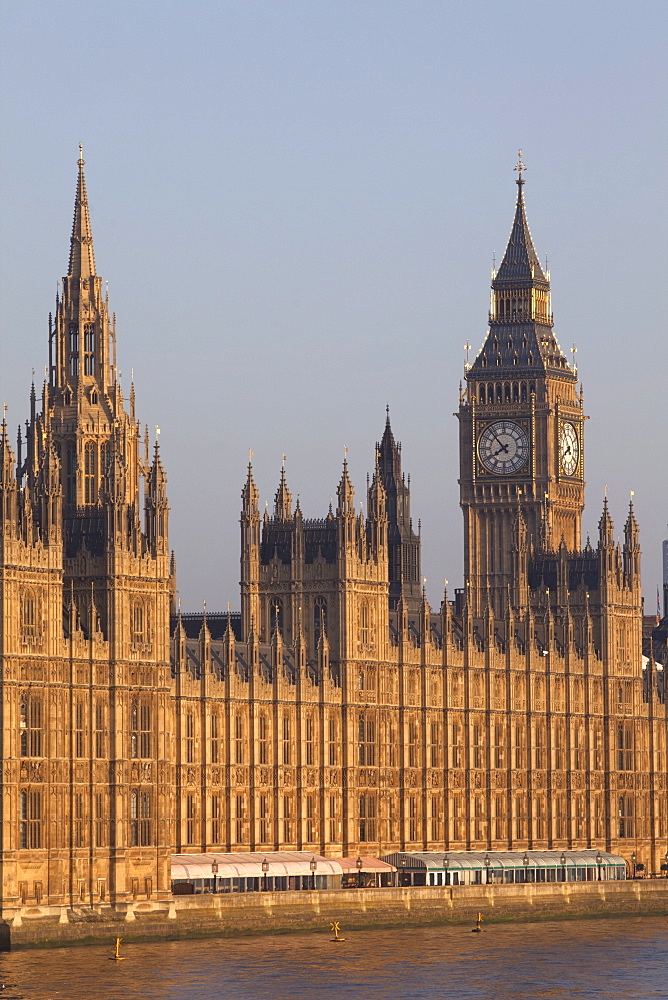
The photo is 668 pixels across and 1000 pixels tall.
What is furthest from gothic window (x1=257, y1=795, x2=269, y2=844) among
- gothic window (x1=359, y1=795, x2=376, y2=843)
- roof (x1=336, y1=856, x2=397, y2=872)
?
gothic window (x1=359, y1=795, x2=376, y2=843)

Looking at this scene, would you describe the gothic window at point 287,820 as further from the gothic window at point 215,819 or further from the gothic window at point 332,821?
the gothic window at point 215,819

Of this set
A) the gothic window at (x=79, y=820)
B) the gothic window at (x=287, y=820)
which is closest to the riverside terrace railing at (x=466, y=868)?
the gothic window at (x=287, y=820)

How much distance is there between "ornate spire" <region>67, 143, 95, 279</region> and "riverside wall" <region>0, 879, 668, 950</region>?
43948 millimetres

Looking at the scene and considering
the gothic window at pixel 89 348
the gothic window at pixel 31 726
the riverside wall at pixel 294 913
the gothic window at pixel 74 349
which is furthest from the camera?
the gothic window at pixel 74 349

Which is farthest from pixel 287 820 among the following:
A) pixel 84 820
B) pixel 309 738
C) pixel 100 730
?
pixel 84 820

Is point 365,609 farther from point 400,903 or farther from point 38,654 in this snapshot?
point 38,654

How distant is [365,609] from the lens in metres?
200

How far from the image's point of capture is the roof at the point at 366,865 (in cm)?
18812

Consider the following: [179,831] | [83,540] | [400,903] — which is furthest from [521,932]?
[83,540]

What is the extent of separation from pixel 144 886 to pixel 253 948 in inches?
299

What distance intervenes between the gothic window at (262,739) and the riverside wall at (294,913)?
12.4 metres

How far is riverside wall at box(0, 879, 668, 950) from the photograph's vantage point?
16188 centimetres

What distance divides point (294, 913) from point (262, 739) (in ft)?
55.2

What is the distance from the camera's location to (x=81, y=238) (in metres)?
198
